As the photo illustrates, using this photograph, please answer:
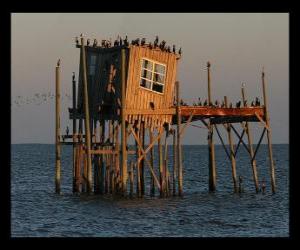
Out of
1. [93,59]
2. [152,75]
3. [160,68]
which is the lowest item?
[152,75]

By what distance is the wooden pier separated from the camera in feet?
152

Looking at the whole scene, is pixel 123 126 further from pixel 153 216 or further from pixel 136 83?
pixel 153 216

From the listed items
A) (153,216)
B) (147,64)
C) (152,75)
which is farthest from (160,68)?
(153,216)

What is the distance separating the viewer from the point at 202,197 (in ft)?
175

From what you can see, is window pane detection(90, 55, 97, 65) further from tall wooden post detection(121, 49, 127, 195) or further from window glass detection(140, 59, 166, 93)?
tall wooden post detection(121, 49, 127, 195)

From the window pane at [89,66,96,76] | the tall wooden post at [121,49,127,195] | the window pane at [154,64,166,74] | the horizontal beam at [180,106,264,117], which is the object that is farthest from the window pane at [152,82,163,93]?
the window pane at [89,66,96,76]

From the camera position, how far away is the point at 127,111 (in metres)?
45.9

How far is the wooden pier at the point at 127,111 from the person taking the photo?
152 feet

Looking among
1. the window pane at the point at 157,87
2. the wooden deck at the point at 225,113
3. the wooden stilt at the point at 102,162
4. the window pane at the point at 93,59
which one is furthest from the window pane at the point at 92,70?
the wooden deck at the point at 225,113

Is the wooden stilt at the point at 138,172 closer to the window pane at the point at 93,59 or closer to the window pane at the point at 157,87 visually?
the window pane at the point at 157,87
